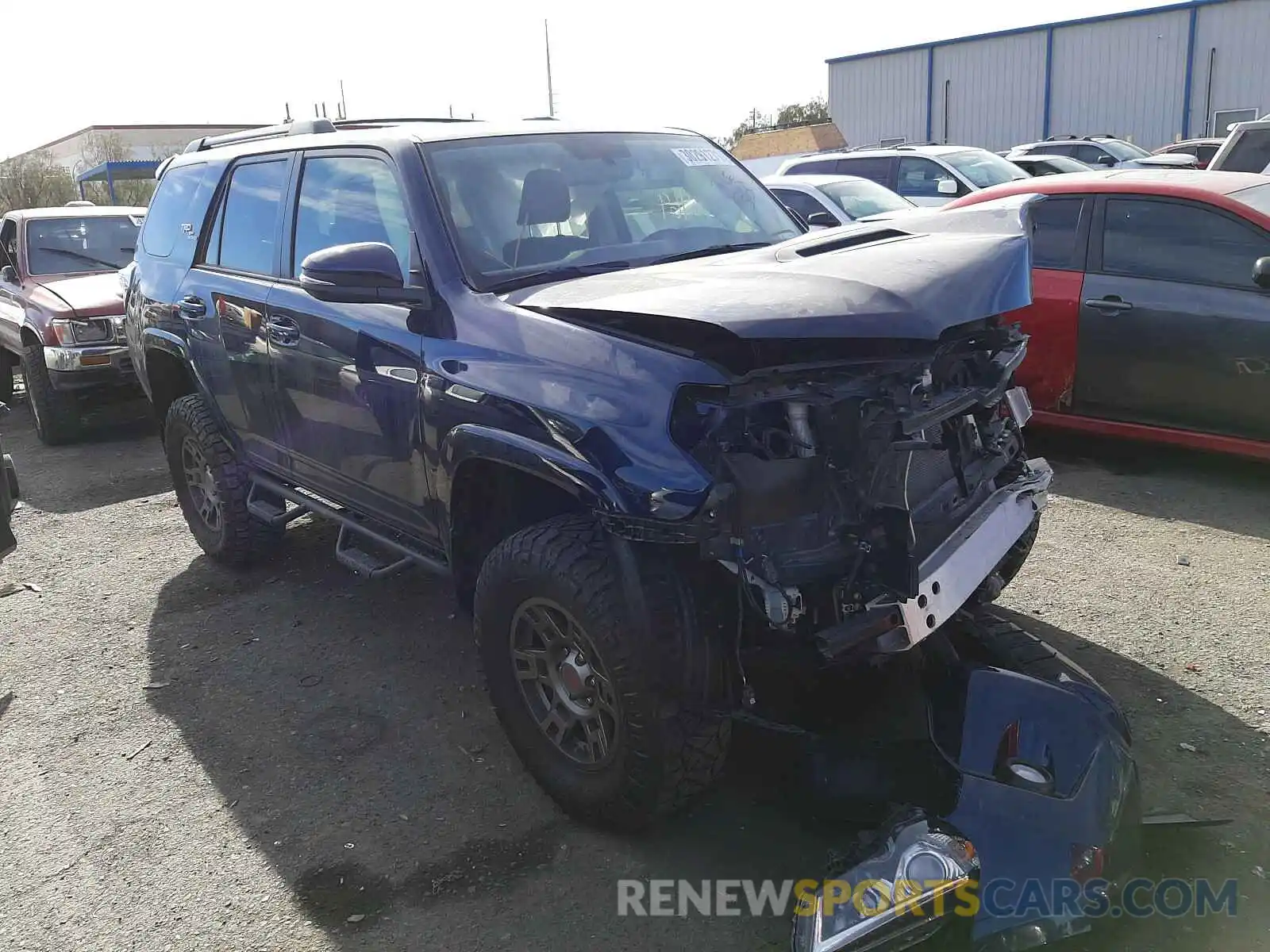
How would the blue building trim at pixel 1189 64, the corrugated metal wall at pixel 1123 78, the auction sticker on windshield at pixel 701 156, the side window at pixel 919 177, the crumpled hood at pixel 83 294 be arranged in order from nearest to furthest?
the auction sticker on windshield at pixel 701 156 → the crumpled hood at pixel 83 294 → the side window at pixel 919 177 → the blue building trim at pixel 1189 64 → the corrugated metal wall at pixel 1123 78

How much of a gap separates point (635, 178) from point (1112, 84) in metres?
31.3

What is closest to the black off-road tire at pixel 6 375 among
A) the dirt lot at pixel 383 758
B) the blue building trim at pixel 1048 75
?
the dirt lot at pixel 383 758

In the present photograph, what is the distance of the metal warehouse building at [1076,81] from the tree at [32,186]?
25.0 meters

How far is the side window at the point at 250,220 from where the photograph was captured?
441 cm

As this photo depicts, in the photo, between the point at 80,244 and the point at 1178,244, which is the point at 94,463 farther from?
the point at 1178,244

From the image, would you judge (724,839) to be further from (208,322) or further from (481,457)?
(208,322)

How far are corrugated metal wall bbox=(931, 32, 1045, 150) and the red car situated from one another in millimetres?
28492

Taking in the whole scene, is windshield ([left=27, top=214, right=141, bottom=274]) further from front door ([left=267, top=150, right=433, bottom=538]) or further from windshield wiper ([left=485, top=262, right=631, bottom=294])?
windshield wiper ([left=485, top=262, right=631, bottom=294])

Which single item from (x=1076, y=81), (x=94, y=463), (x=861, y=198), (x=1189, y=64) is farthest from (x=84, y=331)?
(x=1076, y=81)

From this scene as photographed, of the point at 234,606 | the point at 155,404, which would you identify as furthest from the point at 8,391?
the point at 234,606

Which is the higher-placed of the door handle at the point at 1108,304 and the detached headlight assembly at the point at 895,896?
the door handle at the point at 1108,304

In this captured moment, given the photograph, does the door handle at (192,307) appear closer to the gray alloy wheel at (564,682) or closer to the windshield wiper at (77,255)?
the gray alloy wheel at (564,682)

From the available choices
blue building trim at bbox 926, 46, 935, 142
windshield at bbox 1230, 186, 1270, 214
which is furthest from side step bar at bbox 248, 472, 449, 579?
blue building trim at bbox 926, 46, 935, 142

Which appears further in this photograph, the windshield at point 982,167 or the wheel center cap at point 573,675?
the windshield at point 982,167
